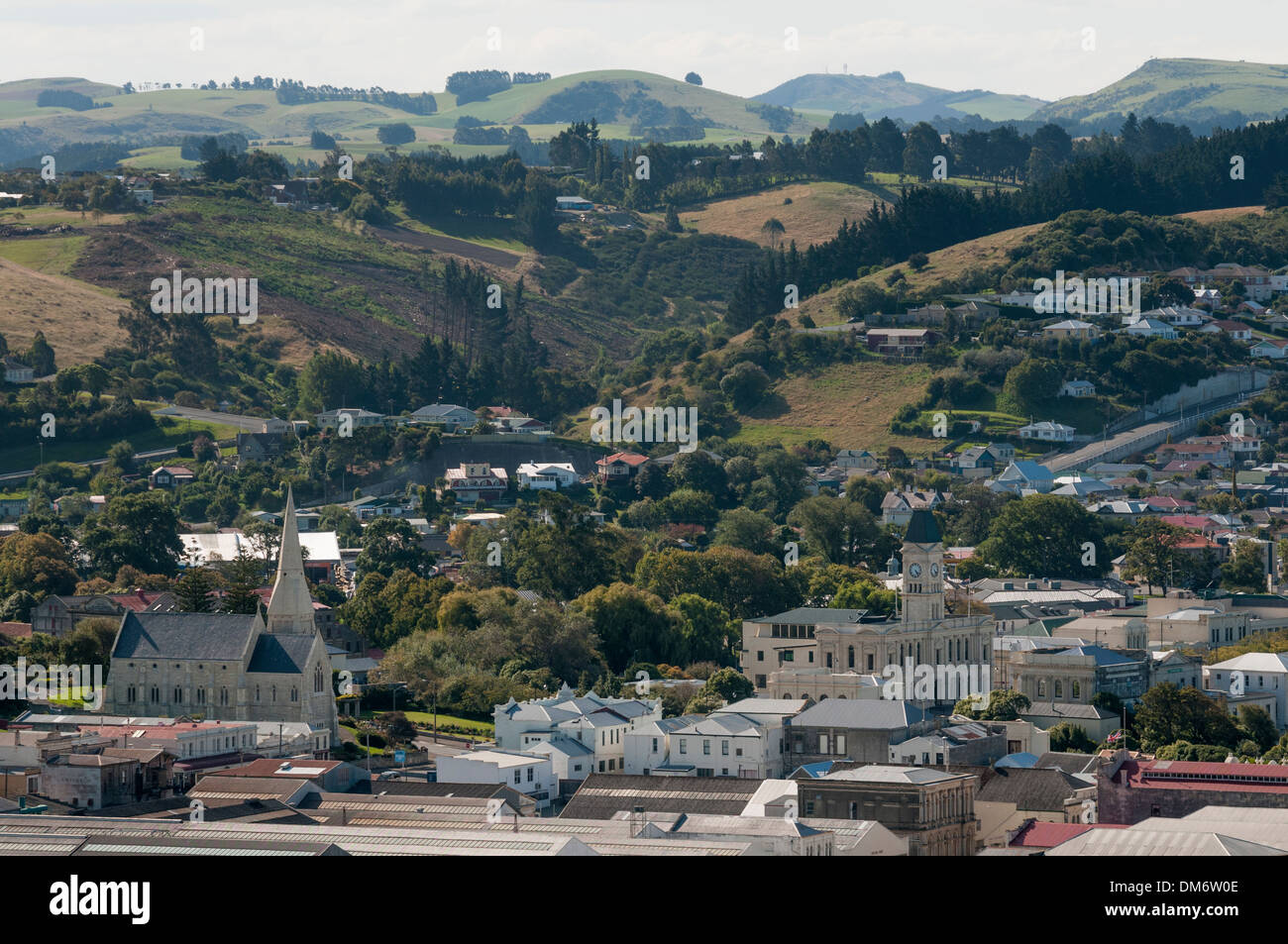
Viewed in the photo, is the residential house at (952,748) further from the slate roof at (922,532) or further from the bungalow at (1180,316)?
the bungalow at (1180,316)

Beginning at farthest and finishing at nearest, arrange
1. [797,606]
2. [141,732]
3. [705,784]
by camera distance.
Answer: [797,606], [141,732], [705,784]

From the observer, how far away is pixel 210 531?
13238cm

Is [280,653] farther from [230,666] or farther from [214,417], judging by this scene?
[214,417]

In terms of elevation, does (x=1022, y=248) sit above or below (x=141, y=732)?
above

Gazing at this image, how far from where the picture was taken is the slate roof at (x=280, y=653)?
8425 cm

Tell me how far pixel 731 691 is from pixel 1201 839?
45209 mm

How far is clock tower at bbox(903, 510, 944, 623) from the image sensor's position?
3841 inches

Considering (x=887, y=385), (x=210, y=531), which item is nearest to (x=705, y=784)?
(x=210, y=531)

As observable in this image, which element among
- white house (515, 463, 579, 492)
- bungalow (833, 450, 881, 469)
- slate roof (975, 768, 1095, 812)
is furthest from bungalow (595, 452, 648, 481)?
slate roof (975, 768, 1095, 812)

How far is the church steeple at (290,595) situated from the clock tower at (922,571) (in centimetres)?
2439

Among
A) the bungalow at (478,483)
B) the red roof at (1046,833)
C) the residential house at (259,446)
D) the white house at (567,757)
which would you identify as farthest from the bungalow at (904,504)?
the red roof at (1046,833)

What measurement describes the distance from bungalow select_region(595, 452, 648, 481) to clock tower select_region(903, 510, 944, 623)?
51322mm

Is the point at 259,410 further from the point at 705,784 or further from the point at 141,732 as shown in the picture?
the point at 705,784

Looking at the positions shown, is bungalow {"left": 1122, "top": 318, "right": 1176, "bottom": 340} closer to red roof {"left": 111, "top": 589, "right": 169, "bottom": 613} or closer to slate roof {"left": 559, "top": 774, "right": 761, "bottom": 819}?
red roof {"left": 111, "top": 589, "right": 169, "bottom": 613}
